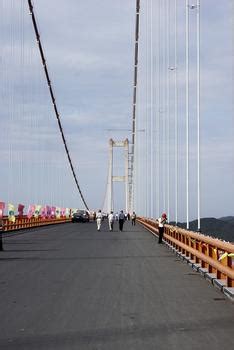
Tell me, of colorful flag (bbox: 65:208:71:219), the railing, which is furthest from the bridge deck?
colorful flag (bbox: 65:208:71:219)

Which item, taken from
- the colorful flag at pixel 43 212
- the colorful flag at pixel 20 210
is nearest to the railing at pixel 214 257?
the colorful flag at pixel 20 210

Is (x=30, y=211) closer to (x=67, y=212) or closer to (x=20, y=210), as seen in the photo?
(x=20, y=210)

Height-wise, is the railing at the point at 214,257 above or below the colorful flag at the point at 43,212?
below

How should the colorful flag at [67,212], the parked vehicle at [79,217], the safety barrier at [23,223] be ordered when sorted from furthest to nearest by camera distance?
the colorful flag at [67,212] → the parked vehicle at [79,217] → the safety barrier at [23,223]

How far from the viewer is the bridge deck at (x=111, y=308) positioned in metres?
7.03

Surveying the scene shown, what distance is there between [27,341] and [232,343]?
200 cm

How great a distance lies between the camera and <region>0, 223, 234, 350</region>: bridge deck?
23.1 feet

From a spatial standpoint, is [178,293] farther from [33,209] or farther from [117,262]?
[33,209]

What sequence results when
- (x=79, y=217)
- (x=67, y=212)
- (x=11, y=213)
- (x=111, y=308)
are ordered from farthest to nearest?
(x=67, y=212)
(x=79, y=217)
(x=11, y=213)
(x=111, y=308)

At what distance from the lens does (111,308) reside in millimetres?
9383

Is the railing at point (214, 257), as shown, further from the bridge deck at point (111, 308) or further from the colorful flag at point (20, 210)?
the colorful flag at point (20, 210)

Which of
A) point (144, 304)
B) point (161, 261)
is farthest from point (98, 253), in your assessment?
point (144, 304)

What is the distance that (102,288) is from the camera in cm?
1182

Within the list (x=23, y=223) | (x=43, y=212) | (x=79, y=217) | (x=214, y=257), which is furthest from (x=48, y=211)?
(x=214, y=257)
